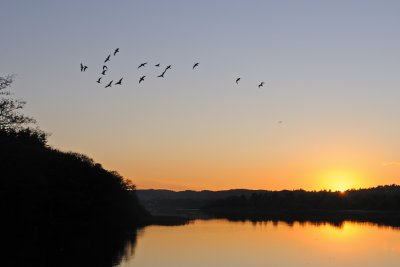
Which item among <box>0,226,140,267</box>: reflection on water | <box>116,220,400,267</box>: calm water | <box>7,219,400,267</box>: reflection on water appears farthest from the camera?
<box>116,220,400,267</box>: calm water

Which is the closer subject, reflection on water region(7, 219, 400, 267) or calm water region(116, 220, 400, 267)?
reflection on water region(7, 219, 400, 267)

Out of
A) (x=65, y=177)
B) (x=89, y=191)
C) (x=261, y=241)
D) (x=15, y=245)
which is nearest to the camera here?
(x=15, y=245)

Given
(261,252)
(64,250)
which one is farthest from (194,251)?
(64,250)

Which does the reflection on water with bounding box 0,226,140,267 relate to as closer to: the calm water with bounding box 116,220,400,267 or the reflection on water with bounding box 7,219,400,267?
the reflection on water with bounding box 7,219,400,267

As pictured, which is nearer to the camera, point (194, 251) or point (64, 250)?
point (64, 250)

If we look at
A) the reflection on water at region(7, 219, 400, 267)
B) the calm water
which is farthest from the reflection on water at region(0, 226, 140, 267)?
the calm water

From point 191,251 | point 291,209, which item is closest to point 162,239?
point 191,251

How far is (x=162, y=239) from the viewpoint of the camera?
63344 millimetres

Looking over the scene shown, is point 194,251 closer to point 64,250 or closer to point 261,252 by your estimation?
point 261,252

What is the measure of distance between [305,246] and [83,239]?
22.1m

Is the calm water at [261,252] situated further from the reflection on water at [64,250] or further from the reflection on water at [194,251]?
the reflection on water at [64,250]

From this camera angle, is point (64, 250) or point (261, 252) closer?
point (64, 250)

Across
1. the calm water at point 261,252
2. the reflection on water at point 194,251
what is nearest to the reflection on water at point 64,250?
the reflection on water at point 194,251

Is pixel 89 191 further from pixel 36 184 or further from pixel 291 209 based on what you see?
pixel 291 209
